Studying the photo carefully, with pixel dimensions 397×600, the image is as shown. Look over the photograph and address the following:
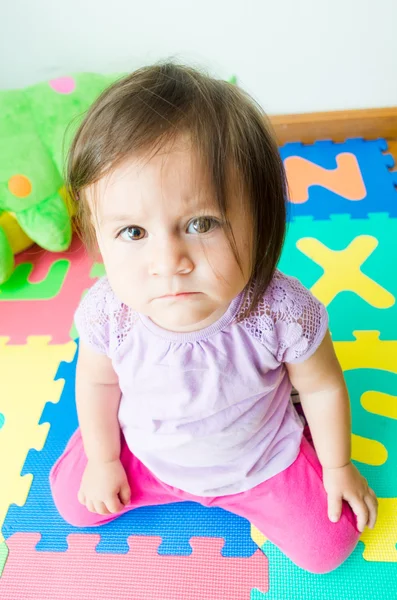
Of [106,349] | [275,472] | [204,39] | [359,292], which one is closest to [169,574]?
[275,472]

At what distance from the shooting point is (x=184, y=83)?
46 centimetres

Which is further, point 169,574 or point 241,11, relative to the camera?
point 241,11

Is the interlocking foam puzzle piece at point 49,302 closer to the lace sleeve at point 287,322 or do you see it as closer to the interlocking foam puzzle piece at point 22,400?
the interlocking foam puzzle piece at point 22,400

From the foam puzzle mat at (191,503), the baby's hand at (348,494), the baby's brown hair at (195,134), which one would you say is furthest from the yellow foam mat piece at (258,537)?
the baby's brown hair at (195,134)

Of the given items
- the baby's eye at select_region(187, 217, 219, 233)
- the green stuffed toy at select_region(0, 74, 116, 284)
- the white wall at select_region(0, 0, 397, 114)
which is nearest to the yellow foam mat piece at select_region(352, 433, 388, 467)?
the baby's eye at select_region(187, 217, 219, 233)

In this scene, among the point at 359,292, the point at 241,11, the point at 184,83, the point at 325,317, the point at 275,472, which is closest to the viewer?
the point at 184,83

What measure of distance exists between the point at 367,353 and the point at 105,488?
50cm

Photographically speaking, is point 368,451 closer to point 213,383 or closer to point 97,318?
point 213,383

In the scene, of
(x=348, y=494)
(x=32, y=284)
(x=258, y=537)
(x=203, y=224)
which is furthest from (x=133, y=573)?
(x=32, y=284)

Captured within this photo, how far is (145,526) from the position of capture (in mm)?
753

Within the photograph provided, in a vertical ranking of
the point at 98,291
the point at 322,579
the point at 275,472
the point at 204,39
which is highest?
the point at 204,39

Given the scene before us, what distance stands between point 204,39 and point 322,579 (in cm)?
115

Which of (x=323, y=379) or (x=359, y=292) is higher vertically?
(x=323, y=379)

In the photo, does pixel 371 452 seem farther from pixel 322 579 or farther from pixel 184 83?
pixel 184 83
